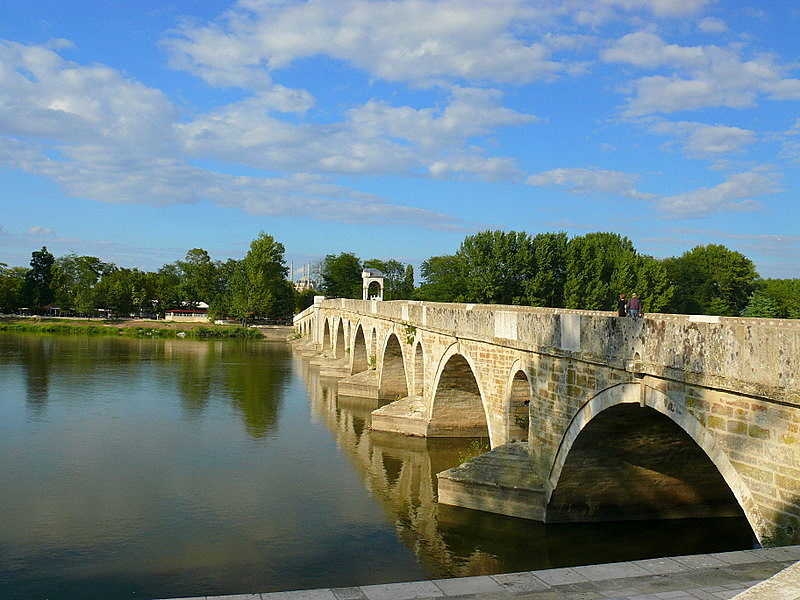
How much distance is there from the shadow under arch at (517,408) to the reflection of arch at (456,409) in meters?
4.48

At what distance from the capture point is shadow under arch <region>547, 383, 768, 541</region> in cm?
965

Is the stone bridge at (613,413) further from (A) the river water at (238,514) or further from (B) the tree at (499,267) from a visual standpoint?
(B) the tree at (499,267)

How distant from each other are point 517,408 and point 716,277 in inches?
2017

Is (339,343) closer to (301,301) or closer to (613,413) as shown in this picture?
(613,413)

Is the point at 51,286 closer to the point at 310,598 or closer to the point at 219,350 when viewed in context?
the point at 219,350

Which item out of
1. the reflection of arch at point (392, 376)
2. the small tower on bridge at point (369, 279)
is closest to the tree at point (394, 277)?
the small tower on bridge at point (369, 279)

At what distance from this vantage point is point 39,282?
3137 inches

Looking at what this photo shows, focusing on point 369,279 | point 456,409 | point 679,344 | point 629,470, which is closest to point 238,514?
point 629,470

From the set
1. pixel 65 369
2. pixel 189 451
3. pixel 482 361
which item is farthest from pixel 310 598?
pixel 65 369

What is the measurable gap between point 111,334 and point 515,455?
57343 millimetres

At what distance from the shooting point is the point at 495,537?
37.3 ft

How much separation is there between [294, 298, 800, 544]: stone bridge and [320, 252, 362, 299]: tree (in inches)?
2823

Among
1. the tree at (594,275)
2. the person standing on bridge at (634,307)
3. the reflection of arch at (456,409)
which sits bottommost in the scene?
the reflection of arch at (456,409)

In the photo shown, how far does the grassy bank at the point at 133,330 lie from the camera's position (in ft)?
205
